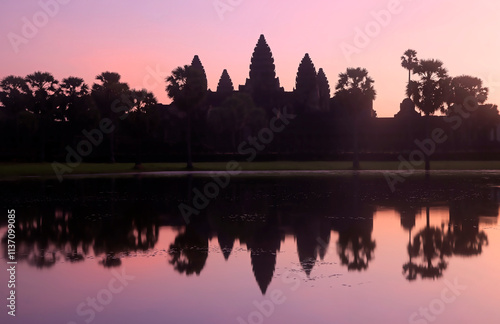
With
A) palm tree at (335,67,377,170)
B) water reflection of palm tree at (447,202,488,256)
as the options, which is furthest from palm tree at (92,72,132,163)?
water reflection of palm tree at (447,202,488,256)

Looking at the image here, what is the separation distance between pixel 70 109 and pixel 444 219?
2674 inches

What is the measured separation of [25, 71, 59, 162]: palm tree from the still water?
58.5 metres

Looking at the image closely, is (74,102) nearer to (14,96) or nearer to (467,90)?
(14,96)

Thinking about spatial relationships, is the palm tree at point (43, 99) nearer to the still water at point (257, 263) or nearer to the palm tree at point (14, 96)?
the palm tree at point (14, 96)

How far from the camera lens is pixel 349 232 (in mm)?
15734

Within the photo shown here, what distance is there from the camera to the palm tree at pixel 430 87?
205ft

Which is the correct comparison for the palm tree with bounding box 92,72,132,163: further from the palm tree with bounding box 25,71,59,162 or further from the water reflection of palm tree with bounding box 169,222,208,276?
the water reflection of palm tree with bounding box 169,222,208,276

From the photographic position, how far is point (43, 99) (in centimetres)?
8138

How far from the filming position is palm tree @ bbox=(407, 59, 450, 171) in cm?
6238

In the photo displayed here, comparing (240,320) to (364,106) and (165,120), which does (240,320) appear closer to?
(364,106)
